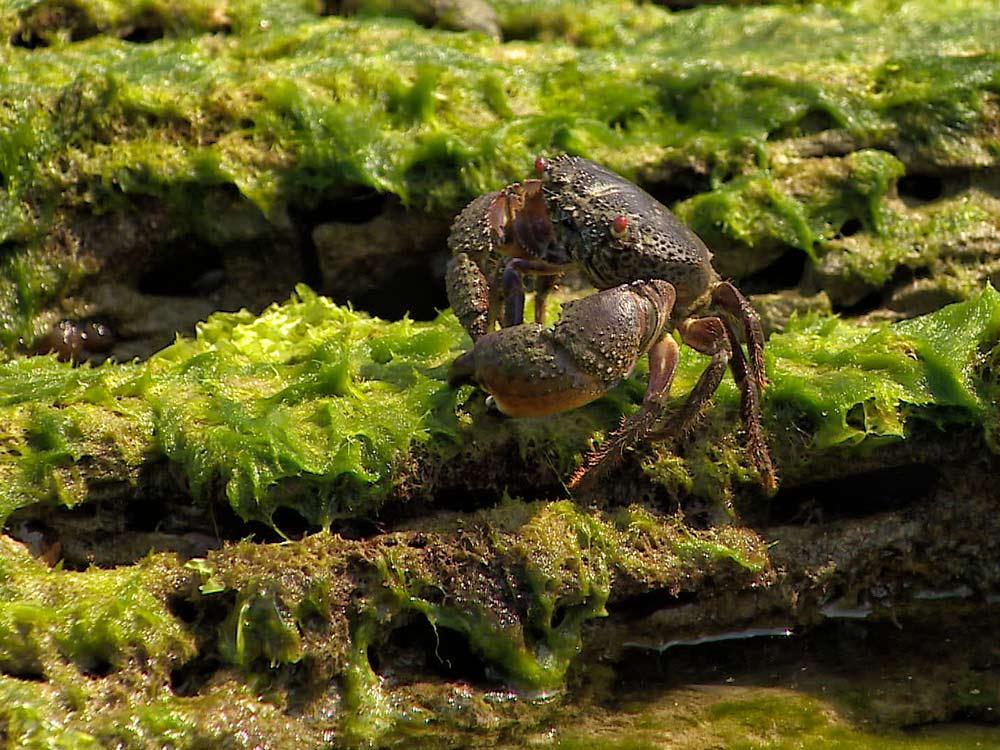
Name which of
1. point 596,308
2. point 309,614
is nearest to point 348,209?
point 596,308

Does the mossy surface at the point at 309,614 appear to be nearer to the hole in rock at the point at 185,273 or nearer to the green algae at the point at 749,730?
the green algae at the point at 749,730

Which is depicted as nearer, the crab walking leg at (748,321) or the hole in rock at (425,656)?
the hole in rock at (425,656)

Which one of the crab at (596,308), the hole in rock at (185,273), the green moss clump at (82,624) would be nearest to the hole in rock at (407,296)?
the hole in rock at (185,273)

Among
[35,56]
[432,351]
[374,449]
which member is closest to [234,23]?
[35,56]

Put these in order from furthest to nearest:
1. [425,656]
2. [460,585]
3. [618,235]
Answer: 1. [618,235]
2. [425,656]
3. [460,585]

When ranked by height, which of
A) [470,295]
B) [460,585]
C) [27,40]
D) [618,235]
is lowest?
[460,585]

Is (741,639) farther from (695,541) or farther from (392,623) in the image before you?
(392,623)

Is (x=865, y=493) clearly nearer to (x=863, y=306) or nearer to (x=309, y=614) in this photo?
(x=863, y=306)
